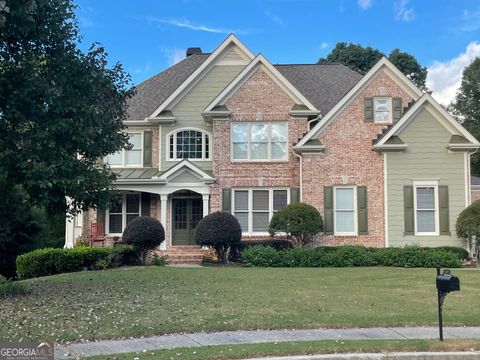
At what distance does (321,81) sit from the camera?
2703cm

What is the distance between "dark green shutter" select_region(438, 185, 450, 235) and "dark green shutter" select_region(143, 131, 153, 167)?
42.0 ft

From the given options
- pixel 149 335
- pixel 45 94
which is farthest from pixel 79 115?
pixel 149 335

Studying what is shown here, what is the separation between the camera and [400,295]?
11.6 m

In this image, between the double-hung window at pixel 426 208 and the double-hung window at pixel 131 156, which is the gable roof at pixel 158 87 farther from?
the double-hung window at pixel 426 208

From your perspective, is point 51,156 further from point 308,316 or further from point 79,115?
point 308,316

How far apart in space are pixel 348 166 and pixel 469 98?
32.4 m

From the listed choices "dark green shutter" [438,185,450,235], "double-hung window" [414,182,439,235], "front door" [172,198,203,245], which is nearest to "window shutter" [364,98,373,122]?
"double-hung window" [414,182,439,235]

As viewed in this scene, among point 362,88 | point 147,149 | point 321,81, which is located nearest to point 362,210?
point 362,88

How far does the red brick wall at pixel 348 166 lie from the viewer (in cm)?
2108

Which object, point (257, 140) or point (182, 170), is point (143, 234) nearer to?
point (182, 170)

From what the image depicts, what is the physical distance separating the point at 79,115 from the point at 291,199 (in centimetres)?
1254

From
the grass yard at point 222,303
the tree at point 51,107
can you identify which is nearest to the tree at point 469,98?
the grass yard at point 222,303

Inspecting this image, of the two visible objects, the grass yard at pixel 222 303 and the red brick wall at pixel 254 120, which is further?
the red brick wall at pixel 254 120

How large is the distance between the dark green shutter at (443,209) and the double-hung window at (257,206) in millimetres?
6247
